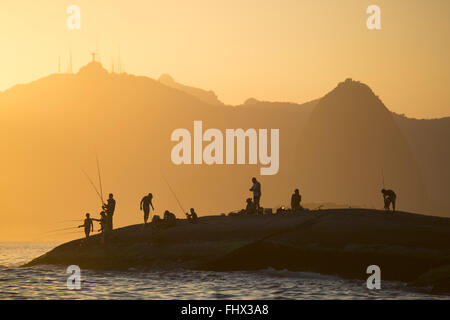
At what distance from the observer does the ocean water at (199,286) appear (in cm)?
3003

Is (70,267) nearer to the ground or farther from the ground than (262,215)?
nearer to the ground

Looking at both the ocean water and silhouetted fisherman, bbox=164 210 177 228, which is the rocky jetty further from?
the ocean water

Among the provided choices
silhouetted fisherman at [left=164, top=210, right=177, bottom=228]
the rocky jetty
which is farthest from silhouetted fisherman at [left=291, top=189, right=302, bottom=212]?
silhouetted fisherman at [left=164, top=210, right=177, bottom=228]

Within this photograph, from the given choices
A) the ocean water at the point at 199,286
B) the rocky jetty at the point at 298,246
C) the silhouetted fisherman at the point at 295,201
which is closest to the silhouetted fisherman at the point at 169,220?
the rocky jetty at the point at 298,246

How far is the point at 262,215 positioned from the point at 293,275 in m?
8.87

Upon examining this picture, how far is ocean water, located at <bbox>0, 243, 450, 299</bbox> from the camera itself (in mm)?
30031

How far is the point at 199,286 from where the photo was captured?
3319 cm

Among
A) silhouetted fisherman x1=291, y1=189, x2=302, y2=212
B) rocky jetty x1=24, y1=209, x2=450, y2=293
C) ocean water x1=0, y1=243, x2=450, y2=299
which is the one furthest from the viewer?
silhouetted fisherman x1=291, y1=189, x2=302, y2=212

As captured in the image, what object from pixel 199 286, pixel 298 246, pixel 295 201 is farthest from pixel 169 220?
pixel 199 286
